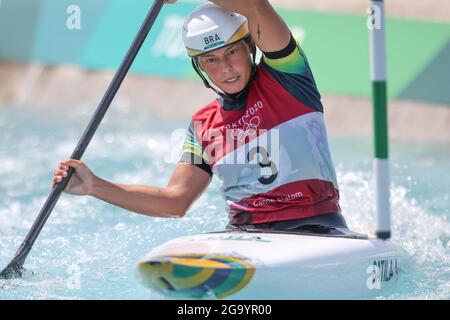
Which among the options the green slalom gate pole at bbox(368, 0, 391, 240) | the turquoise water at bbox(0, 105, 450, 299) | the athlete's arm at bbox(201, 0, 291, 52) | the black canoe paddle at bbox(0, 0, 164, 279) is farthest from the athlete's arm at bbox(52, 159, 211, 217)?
the green slalom gate pole at bbox(368, 0, 391, 240)

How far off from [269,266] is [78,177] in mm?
989

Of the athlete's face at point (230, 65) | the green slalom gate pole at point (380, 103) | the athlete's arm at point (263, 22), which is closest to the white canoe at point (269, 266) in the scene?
the green slalom gate pole at point (380, 103)

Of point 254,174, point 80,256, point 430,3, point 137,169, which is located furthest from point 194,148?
point 430,3

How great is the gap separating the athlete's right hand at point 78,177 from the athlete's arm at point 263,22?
3.04ft

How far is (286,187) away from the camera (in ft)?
14.3

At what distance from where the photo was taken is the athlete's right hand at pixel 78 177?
424 centimetres

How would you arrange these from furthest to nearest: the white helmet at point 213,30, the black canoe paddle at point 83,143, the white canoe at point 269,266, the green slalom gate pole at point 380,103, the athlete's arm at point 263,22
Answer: the black canoe paddle at point 83,143
the white helmet at point 213,30
the athlete's arm at point 263,22
the green slalom gate pole at point 380,103
the white canoe at point 269,266

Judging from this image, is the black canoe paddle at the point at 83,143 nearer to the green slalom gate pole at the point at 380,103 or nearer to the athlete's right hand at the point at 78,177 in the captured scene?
the athlete's right hand at the point at 78,177

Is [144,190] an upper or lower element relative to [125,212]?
lower

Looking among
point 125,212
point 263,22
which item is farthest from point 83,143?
point 125,212

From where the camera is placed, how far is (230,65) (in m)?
4.33

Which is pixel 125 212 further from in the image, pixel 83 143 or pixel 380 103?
pixel 380 103
